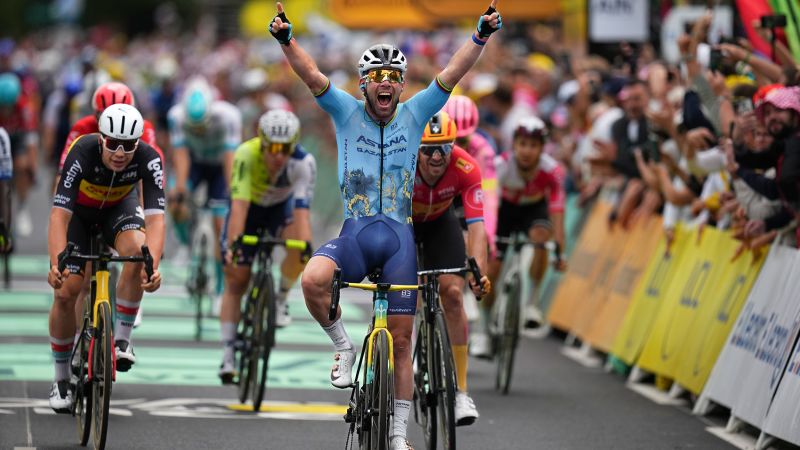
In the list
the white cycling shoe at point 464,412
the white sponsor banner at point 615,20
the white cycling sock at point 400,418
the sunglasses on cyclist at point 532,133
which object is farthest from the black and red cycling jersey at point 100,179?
the white sponsor banner at point 615,20

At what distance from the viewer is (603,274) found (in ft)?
51.2

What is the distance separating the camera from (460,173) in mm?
10312

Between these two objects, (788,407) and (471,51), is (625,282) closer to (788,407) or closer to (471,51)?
(788,407)

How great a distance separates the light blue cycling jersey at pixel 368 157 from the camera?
349 inches

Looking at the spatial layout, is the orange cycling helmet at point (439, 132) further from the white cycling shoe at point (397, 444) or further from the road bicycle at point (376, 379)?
the white cycling shoe at point (397, 444)

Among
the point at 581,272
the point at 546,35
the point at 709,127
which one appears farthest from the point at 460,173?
the point at 546,35

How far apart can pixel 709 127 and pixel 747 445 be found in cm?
354

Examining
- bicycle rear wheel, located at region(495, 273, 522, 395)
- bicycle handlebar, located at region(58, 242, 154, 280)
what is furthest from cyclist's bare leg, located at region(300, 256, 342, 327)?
bicycle rear wheel, located at region(495, 273, 522, 395)

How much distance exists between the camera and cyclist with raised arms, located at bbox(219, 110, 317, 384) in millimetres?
11836

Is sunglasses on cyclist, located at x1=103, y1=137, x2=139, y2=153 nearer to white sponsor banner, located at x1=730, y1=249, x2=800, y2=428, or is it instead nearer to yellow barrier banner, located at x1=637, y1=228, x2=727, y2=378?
white sponsor banner, located at x1=730, y1=249, x2=800, y2=428

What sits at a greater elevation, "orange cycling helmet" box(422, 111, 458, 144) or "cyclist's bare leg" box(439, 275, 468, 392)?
"orange cycling helmet" box(422, 111, 458, 144)

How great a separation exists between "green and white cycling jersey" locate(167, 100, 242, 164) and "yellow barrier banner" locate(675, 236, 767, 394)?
5.85 metres

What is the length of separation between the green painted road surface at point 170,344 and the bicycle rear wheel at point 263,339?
4.01ft

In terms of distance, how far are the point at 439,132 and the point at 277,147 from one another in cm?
199
